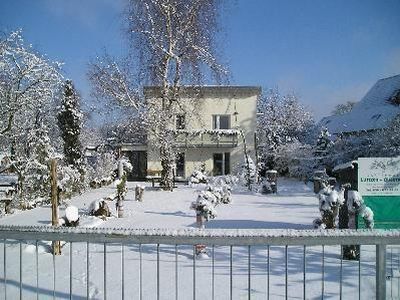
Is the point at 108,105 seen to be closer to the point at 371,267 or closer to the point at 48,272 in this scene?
the point at 48,272

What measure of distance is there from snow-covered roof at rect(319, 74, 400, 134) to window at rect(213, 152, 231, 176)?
9.42m

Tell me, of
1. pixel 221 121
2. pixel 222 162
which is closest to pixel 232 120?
pixel 221 121

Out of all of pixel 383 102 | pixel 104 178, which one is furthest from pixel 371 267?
pixel 383 102

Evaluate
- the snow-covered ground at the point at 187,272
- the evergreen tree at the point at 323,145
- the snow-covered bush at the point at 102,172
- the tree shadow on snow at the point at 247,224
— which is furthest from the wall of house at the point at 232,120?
the snow-covered ground at the point at 187,272

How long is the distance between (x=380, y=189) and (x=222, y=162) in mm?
25479

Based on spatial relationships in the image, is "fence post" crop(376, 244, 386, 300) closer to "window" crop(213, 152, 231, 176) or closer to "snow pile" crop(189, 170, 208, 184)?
"snow pile" crop(189, 170, 208, 184)

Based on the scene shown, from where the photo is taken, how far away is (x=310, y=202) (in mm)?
16406

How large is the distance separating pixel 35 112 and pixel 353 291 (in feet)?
54.1

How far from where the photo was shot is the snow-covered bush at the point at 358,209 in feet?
23.2

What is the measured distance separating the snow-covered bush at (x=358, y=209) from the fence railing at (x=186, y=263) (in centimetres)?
64

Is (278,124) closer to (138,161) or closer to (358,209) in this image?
(138,161)

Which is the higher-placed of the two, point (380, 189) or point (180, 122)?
point (180, 122)

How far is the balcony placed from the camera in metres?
31.3

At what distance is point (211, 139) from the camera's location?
104 feet
